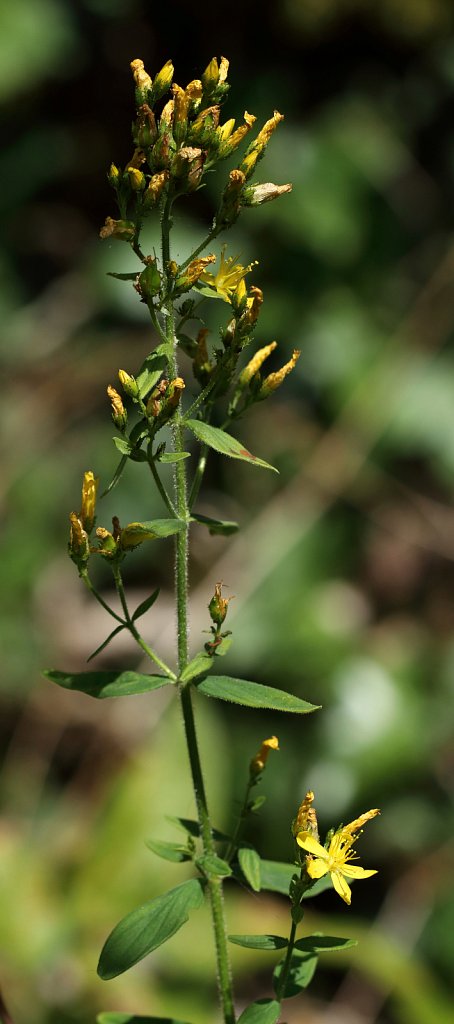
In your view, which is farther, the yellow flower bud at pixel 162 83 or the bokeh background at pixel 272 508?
the bokeh background at pixel 272 508

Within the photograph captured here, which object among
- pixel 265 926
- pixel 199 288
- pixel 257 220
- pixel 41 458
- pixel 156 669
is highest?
pixel 199 288

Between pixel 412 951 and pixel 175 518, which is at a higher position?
pixel 175 518

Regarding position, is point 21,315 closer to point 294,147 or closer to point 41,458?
point 41,458

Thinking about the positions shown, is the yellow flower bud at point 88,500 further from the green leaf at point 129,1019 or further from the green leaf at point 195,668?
the green leaf at point 129,1019

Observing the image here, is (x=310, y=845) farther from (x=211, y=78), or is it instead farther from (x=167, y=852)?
(x=211, y=78)

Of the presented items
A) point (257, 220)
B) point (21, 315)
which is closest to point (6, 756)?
point (21, 315)

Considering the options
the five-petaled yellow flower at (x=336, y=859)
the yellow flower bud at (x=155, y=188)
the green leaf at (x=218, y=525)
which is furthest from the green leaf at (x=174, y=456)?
the five-petaled yellow flower at (x=336, y=859)
